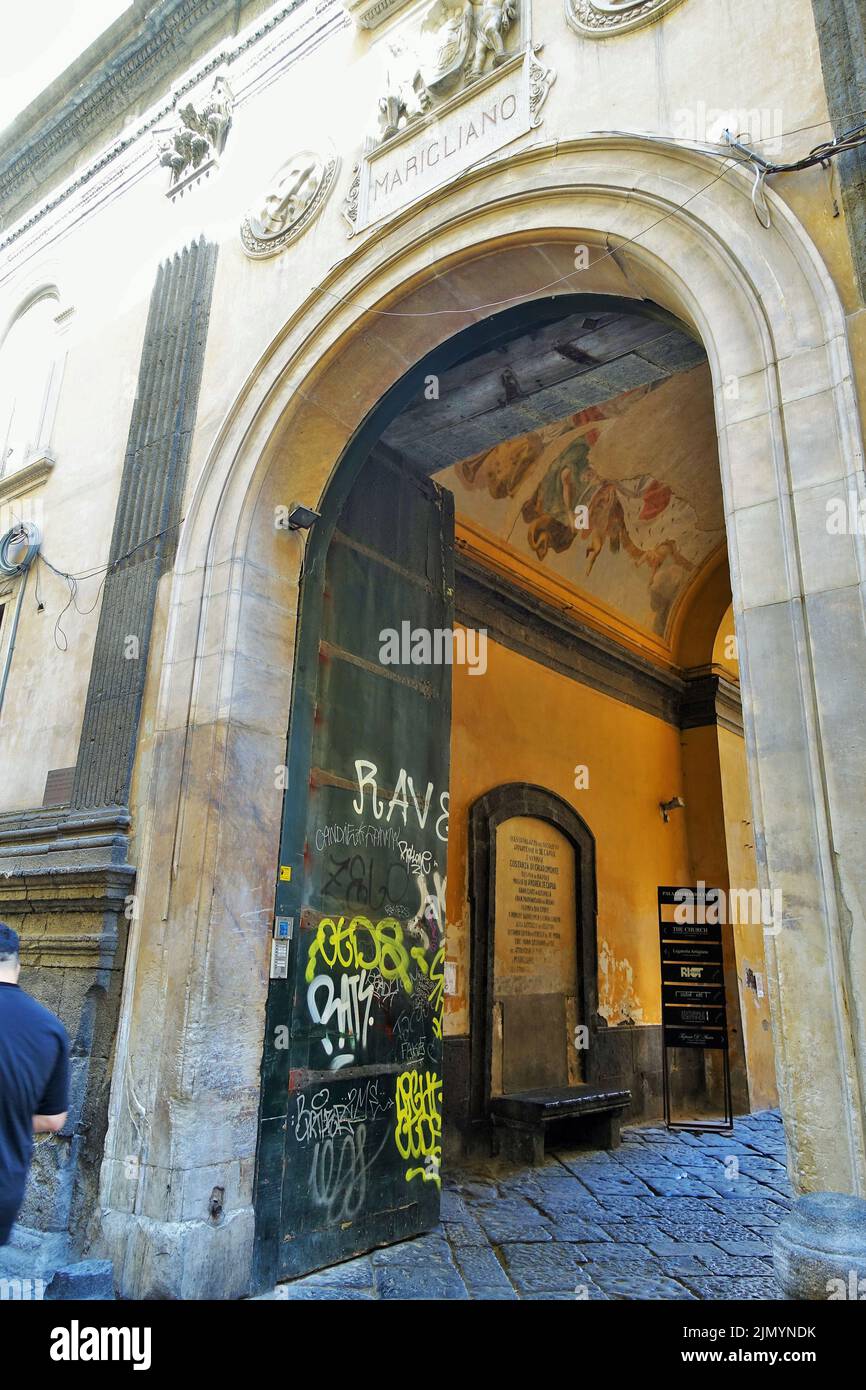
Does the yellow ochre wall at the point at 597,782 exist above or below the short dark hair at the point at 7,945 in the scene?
above

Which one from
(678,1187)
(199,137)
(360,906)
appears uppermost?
(199,137)

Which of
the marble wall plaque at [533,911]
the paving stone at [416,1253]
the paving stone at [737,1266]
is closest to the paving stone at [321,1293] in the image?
the paving stone at [416,1253]

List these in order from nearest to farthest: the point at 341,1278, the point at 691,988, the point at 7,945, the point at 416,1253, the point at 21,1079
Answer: the point at 21,1079, the point at 7,945, the point at 341,1278, the point at 416,1253, the point at 691,988

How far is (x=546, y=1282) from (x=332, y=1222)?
106cm

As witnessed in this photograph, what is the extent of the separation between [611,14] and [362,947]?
4.64 meters

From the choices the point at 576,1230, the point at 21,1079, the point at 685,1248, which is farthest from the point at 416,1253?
the point at 21,1079

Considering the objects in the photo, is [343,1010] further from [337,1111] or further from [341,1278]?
[341,1278]

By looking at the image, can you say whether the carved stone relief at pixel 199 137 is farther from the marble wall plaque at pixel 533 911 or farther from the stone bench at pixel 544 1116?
the stone bench at pixel 544 1116

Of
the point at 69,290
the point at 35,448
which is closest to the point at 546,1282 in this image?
the point at 35,448

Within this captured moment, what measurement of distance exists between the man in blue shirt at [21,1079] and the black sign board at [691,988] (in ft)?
21.9

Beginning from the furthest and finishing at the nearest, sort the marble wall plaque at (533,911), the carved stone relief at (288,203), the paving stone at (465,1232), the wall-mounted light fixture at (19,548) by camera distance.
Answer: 1. the marble wall plaque at (533,911)
2. the wall-mounted light fixture at (19,548)
3. the carved stone relief at (288,203)
4. the paving stone at (465,1232)

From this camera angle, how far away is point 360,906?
16.3ft

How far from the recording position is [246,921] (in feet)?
14.6

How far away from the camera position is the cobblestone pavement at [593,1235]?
4.25 meters
